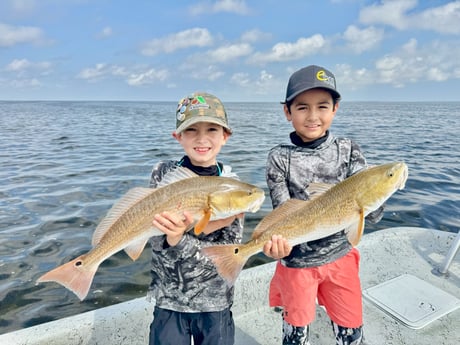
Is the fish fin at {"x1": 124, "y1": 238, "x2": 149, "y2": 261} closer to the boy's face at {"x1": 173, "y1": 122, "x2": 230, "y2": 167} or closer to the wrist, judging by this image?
the wrist

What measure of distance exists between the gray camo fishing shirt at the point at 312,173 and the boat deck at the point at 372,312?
1.58 meters

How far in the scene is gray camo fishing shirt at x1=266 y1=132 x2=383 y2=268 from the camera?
3.25 m

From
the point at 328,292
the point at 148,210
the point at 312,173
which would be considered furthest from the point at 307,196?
the point at 148,210

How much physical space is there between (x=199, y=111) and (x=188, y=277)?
147cm

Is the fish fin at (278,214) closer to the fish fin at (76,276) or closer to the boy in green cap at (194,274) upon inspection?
the boy in green cap at (194,274)

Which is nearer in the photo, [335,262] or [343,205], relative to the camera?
[343,205]

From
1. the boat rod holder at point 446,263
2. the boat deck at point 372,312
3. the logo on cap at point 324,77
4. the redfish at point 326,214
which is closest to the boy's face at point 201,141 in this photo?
the redfish at point 326,214

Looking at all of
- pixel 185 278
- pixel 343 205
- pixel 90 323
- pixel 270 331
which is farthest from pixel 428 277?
pixel 90 323

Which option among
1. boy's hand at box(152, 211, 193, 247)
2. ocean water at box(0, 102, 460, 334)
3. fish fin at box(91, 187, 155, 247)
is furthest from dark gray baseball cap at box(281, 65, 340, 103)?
ocean water at box(0, 102, 460, 334)

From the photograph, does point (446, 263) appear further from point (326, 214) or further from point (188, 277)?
point (188, 277)

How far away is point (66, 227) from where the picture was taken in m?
7.83

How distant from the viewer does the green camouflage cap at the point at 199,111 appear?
2.99 m

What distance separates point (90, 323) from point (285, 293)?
7.02 feet

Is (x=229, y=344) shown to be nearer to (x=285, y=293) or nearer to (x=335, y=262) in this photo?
(x=285, y=293)
